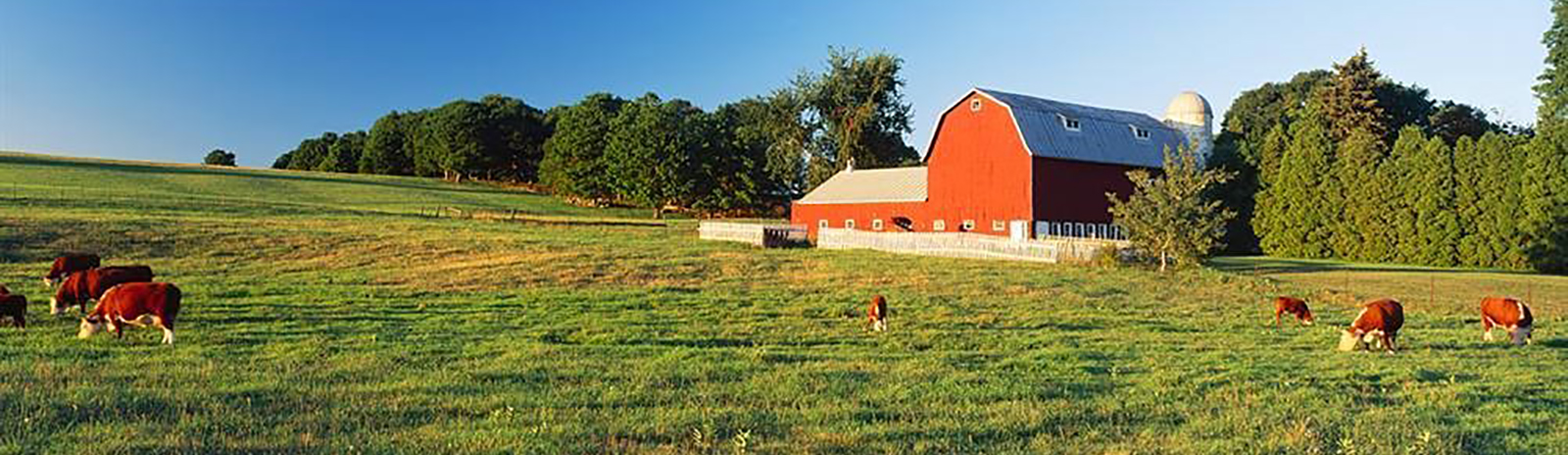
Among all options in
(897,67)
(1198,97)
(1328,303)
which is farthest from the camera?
(897,67)

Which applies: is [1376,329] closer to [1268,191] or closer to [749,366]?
[749,366]

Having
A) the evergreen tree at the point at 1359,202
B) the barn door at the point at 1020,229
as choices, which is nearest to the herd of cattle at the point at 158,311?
the barn door at the point at 1020,229

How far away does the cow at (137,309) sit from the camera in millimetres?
13312

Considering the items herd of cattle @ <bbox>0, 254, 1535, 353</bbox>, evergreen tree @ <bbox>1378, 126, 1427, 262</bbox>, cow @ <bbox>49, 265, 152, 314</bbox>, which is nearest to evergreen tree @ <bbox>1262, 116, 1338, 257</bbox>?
evergreen tree @ <bbox>1378, 126, 1427, 262</bbox>

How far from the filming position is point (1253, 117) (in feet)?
267

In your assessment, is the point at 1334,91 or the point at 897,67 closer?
the point at 1334,91

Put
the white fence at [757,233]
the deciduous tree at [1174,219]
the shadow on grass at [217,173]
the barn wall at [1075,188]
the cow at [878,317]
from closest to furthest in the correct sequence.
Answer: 1. the cow at [878,317]
2. the deciduous tree at [1174,219]
3. the white fence at [757,233]
4. the barn wall at [1075,188]
5. the shadow on grass at [217,173]

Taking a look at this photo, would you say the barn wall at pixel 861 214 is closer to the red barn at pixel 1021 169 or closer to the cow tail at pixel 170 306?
the red barn at pixel 1021 169

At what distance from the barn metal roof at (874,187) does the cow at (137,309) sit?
37.6 metres

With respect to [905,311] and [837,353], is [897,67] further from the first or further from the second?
[837,353]

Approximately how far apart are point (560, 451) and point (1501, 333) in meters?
17.4

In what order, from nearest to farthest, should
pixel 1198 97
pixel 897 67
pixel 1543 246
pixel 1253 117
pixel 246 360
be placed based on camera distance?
pixel 246 360 → pixel 1543 246 → pixel 1198 97 → pixel 897 67 → pixel 1253 117

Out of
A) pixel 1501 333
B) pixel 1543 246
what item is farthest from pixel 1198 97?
pixel 1501 333

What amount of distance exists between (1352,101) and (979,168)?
84.0ft
